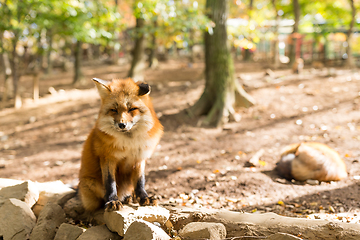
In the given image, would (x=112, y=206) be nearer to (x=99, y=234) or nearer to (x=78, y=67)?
(x=99, y=234)

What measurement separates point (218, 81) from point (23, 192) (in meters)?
5.64

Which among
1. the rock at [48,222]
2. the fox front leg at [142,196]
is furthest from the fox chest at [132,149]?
the rock at [48,222]

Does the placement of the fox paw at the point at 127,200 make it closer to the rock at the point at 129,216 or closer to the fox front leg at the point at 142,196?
the fox front leg at the point at 142,196

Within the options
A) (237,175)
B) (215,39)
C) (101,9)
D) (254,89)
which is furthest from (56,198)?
(101,9)

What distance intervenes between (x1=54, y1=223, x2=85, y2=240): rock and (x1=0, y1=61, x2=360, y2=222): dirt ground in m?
1.38

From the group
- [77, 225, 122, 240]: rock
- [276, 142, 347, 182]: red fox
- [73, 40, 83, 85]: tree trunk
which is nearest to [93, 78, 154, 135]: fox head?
[77, 225, 122, 240]: rock

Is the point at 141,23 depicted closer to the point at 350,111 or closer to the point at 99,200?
the point at 350,111

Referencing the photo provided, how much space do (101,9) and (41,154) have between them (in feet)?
→ 19.0

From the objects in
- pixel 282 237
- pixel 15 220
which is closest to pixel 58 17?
pixel 15 220

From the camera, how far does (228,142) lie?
6.36m

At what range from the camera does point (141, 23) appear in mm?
11320

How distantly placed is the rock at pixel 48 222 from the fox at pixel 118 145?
0.38 meters

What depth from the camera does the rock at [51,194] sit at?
11.6ft

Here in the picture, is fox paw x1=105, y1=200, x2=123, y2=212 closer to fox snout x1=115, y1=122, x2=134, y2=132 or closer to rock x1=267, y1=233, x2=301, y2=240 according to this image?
fox snout x1=115, y1=122, x2=134, y2=132
